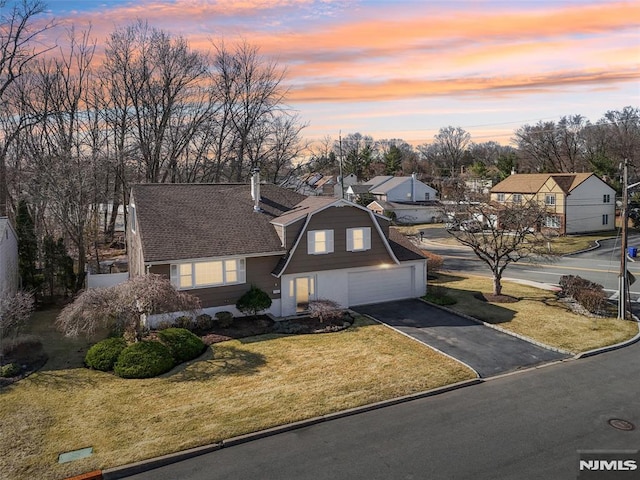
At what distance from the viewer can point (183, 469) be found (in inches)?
441

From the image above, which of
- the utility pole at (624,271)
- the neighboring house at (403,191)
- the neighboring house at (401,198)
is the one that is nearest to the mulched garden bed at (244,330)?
the utility pole at (624,271)

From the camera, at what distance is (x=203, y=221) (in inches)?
942

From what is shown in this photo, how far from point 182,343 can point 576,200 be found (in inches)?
2071

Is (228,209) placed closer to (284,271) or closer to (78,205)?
(284,271)

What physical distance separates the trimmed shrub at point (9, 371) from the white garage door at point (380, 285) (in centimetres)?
1524

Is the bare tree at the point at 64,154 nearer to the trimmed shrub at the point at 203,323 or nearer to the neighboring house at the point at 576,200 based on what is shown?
the trimmed shrub at the point at 203,323

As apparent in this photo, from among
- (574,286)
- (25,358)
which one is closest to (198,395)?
(25,358)

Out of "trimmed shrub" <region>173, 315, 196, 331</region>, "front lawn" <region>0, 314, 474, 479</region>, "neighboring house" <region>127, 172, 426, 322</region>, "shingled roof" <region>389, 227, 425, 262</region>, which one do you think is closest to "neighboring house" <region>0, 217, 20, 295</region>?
"front lawn" <region>0, 314, 474, 479</region>

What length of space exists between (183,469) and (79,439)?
10.8 ft

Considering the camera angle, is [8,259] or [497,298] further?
[497,298]

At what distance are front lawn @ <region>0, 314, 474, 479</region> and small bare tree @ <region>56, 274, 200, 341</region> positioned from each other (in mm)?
1839

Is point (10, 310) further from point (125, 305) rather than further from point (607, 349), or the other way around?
point (607, 349)

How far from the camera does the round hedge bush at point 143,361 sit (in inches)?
644

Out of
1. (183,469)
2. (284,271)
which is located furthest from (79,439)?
(284,271)
